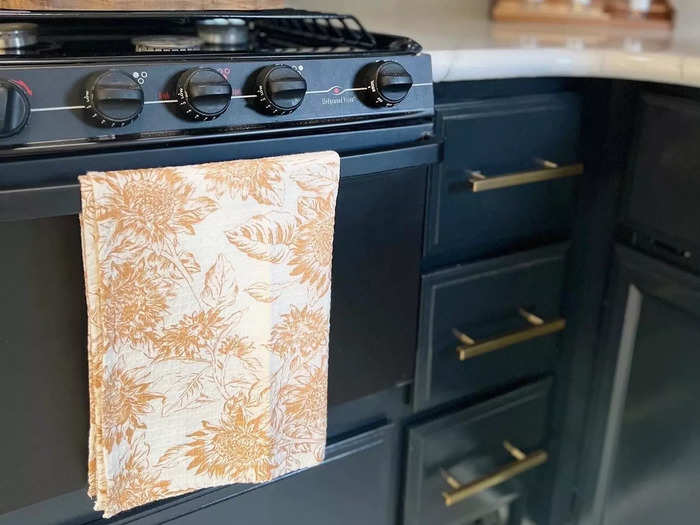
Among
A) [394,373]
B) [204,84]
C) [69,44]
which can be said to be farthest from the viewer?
[394,373]

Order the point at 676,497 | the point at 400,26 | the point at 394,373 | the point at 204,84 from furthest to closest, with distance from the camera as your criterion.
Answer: the point at 400,26
the point at 676,497
the point at 394,373
the point at 204,84

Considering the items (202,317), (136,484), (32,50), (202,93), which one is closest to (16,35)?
(32,50)

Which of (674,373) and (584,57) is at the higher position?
(584,57)

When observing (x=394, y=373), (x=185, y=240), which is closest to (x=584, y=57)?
(x=394, y=373)

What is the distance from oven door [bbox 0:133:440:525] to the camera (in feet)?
2.19

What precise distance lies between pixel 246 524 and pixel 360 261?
37cm

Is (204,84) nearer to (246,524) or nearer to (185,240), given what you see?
(185,240)

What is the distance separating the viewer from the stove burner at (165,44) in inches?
32.1

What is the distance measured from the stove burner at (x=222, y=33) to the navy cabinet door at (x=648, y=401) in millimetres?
652

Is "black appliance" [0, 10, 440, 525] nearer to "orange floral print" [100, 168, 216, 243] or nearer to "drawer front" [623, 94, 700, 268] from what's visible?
"orange floral print" [100, 168, 216, 243]

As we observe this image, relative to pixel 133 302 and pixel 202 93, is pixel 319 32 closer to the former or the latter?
pixel 202 93

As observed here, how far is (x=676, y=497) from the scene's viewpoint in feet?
3.58

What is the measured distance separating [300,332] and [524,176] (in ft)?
1.40

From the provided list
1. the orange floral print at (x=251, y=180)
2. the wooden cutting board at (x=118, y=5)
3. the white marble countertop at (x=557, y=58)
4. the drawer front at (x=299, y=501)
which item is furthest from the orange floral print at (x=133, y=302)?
the white marble countertop at (x=557, y=58)
